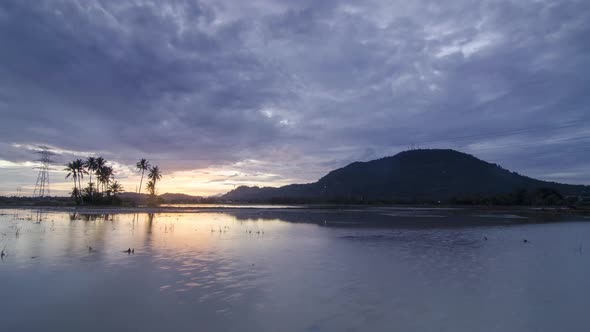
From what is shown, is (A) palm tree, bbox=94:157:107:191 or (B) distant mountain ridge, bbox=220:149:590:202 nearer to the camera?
(A) palm tree, bbox=94:157:107:191

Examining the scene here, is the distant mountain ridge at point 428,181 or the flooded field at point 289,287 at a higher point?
the distant mountain ridge at point 428,181

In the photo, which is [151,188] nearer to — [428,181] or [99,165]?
[99,165]

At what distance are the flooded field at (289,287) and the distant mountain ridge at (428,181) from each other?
116 meters

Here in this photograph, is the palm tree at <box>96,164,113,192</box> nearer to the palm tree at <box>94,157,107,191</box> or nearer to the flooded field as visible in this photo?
the palm tree at <box>94,157,107,191</box>

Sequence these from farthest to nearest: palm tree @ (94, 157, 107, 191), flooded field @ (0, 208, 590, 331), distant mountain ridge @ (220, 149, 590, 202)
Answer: distant mountain ridge @ (220, 149, 590, 202) < palm tree @ (94, 157, 107, 191) < flooded field @ (0, 208, 590, 331)

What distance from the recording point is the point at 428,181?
161 m

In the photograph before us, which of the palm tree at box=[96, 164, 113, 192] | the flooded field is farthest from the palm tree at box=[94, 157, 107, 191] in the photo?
the flooded field

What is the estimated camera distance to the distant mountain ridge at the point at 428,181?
146 metres

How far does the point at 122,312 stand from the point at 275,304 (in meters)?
4.39

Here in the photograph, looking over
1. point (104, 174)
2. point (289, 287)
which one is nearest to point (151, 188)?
point (104, 174)

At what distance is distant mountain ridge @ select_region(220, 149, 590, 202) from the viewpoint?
146m

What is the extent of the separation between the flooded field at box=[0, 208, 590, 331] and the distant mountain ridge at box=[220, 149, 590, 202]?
4572 inches

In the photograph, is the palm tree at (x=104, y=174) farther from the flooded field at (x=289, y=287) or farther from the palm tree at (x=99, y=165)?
the flooded field at (x=289, y=287)

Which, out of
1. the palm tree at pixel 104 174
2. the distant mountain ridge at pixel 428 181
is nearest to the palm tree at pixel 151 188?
the palm tree at pixel 104 174
